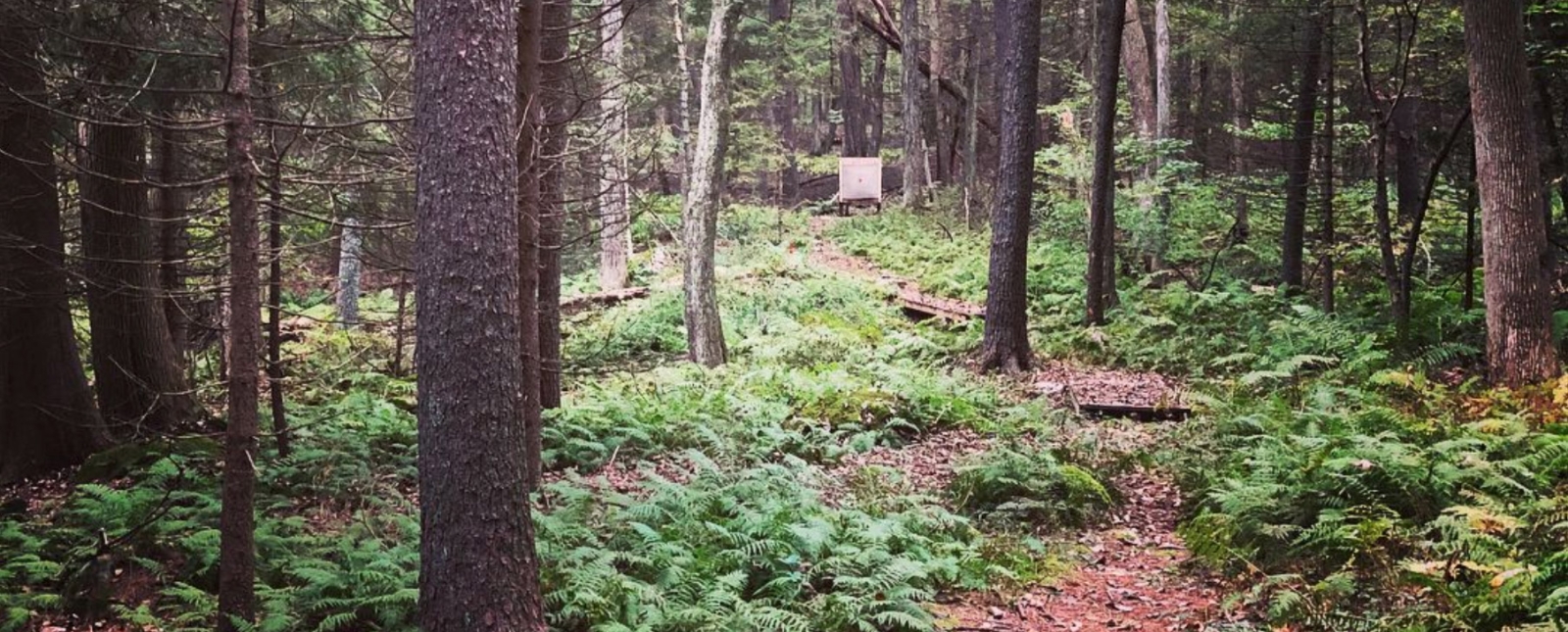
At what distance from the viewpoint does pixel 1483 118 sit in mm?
9008

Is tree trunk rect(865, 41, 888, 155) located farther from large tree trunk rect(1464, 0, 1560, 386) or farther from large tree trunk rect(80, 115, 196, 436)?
large tree trunk rect(80, 115, 196, 436)

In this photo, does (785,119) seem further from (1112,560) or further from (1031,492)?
(1112,560)

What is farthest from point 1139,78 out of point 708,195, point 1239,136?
point 708,195

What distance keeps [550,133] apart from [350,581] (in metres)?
4.28

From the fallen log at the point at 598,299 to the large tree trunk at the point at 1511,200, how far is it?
14.1 metres

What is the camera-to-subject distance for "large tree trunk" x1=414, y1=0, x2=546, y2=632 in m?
4.46

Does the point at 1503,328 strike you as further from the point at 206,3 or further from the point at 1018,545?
the point at 206,3

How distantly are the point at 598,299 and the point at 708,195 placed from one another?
22.8 ft

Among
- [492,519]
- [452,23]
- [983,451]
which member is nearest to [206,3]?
[452,23]

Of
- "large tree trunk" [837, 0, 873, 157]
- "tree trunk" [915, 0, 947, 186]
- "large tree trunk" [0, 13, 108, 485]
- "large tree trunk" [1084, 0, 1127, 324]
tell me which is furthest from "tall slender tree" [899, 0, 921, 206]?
"large tree trunk" [0, 13, 108, 485]

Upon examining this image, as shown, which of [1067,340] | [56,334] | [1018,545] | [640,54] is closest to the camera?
[1018,545]

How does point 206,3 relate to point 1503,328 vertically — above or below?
above

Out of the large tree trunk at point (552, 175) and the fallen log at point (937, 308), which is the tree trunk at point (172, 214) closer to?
the large tree trunk at point (552, 175)

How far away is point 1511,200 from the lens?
29.3 ft
